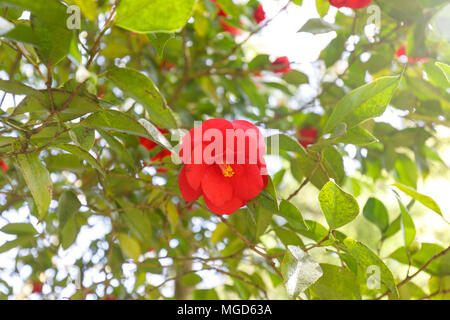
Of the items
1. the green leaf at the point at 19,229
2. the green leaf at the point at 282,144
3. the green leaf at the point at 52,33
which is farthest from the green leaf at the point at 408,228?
the green leaf at the point at 19,229

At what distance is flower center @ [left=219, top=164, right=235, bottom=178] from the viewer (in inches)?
22.9

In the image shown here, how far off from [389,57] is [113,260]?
84cm

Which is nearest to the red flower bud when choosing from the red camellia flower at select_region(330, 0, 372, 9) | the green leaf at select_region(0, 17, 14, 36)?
the red camellia flower at select_region(330, 0, 372, 9)

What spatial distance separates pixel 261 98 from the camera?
1.32 metres

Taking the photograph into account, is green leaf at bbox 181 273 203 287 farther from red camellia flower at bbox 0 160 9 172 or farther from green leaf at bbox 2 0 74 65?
green leaf at bbox 2 0 74 65

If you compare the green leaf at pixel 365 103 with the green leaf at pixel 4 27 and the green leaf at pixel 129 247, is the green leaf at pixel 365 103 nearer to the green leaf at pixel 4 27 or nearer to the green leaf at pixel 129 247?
the green leaf at pixel 4 27

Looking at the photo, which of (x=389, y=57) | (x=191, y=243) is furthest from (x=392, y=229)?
(x=191, y=243)

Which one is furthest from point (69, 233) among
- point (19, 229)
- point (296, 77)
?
point (296, 77)

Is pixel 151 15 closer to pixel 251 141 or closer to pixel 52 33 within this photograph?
pixel 52 33

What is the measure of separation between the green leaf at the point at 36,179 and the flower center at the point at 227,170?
0.25 meters

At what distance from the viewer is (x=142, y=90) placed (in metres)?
0.47

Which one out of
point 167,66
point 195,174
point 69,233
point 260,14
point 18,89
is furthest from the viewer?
point 167,66

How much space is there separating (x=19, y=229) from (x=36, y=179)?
32cm
